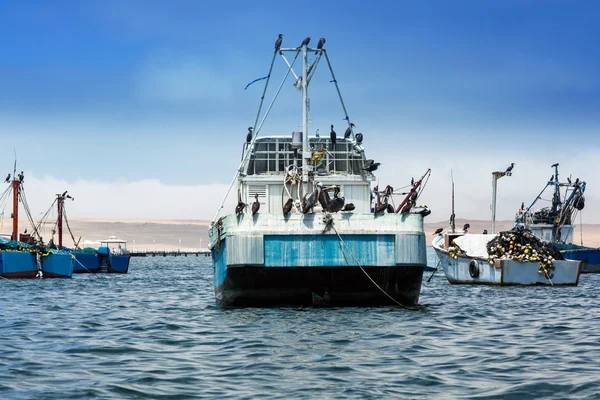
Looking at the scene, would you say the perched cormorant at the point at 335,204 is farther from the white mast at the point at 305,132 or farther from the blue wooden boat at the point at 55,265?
the blue wooden boat at the point at 55,265

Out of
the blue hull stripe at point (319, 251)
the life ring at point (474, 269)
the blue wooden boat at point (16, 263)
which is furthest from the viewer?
the blue wooden boat at point (16, 263)

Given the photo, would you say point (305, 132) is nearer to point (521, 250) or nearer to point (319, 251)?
point (319, 251)

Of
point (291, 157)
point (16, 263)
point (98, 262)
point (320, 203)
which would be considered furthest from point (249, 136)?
point (98, 262)

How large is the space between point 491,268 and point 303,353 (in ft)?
95.7

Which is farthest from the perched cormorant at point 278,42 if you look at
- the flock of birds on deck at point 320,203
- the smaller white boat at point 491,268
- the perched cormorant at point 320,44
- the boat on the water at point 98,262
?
the boat on the water at point 98,262

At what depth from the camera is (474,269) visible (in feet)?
148

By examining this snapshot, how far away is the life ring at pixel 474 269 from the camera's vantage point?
44.8 metres

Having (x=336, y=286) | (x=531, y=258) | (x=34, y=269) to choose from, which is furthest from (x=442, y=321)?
(x=34, y=269)

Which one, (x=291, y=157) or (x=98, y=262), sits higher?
(x=291, y=157)

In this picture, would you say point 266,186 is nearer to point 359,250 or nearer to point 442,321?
point 359,250

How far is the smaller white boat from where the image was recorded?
42500 millimetres

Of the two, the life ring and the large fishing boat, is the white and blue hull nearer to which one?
the large fishing boat

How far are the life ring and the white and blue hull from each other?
806 inches

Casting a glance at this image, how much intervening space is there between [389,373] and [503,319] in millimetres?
10733
